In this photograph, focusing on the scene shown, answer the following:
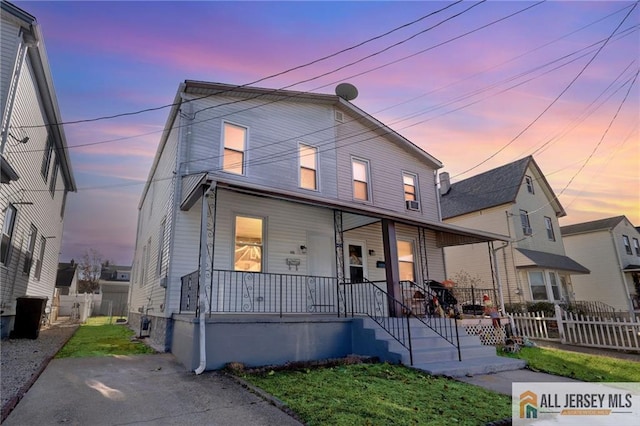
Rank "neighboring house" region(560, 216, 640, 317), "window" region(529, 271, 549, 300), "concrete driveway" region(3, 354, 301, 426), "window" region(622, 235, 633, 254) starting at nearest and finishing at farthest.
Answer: "concrete driveway" region(3, 354, 301, 426), "window" region(529, 271, 549, 300), "neighboring house" region(560, 216, 640, 317), "window" region(622, 235, 633, 254)

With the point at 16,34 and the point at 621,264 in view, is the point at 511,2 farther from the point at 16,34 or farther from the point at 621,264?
the point at 621,264

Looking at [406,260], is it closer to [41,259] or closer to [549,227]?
[41,259]

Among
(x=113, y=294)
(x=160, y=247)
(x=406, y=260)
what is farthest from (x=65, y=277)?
(x=406, y=260)

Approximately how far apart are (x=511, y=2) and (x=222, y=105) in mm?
7420

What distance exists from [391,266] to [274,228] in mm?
3308

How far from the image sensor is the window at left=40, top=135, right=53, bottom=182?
39.4 ft

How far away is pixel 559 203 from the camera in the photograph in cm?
2259

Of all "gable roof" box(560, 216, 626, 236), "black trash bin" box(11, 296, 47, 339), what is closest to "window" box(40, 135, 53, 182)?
"black trash bin" box(11, 296, 47, 339)

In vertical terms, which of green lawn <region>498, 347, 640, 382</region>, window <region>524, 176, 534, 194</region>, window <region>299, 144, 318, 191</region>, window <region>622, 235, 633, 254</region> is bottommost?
green lawn <region>498, 347, 640, 382</region>

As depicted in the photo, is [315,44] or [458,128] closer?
[315,44]

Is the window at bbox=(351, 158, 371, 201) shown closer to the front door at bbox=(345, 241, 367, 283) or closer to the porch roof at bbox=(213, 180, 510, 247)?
the front door at bbox=(345, 241, 367, 283)

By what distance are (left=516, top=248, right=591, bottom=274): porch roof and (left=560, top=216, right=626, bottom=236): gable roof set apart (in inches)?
202

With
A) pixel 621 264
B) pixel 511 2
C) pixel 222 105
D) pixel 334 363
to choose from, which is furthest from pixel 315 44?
pixel 621 264

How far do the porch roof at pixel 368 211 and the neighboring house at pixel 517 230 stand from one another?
5.69 m
